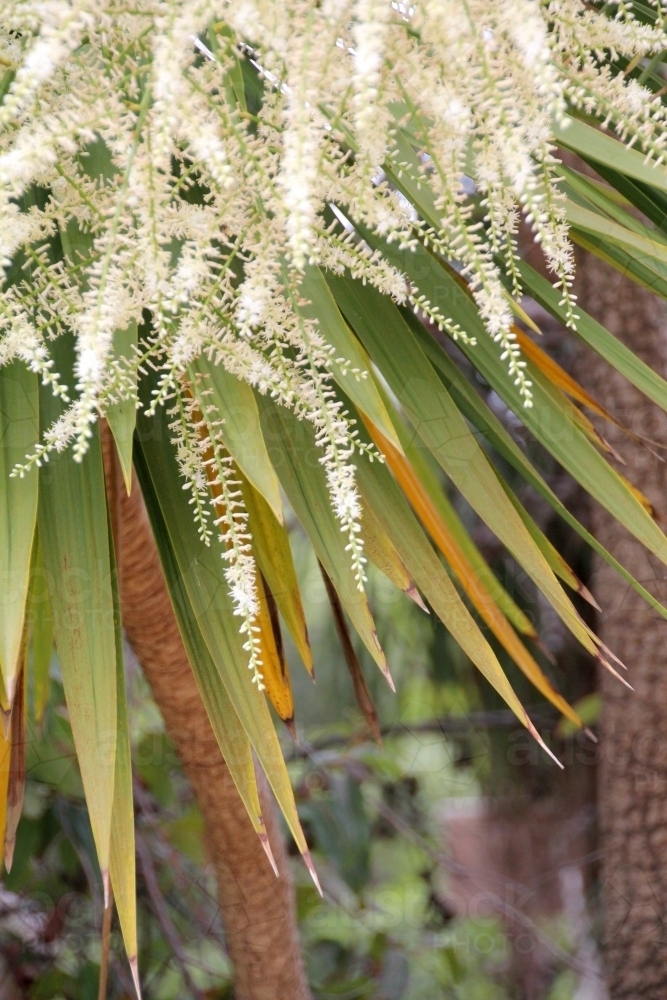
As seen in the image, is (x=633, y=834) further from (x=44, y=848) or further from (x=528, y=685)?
(x=44, y=848)

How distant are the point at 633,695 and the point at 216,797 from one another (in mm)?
648

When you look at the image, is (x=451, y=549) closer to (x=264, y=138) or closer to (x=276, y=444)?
(x=276, y=444)

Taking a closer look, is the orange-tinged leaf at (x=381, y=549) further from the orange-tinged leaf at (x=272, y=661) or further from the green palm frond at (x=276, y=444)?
the orange-tinged leaf at (x=272, y=661)

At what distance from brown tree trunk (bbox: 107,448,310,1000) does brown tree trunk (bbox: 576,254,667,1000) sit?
508mm

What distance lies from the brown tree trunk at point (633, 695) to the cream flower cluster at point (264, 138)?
75cm

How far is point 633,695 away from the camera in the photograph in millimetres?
1254

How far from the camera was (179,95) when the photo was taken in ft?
1.13

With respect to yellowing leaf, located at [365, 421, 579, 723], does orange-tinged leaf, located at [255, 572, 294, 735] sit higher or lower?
lower

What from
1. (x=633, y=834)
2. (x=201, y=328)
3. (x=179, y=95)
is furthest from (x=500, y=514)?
(x=633, y=834)

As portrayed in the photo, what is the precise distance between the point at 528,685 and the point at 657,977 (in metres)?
0.48

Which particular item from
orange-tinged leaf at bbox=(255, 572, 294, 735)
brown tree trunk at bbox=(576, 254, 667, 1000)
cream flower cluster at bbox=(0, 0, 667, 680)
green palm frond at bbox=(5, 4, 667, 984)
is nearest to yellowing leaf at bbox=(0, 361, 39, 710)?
green palm frond at bbox=(5, 4, 667, 984)

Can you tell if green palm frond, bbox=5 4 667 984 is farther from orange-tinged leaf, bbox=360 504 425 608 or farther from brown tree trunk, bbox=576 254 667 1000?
brown tree trunk, bbox=576 254 667 1000

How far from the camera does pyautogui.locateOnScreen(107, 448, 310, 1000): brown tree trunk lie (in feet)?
2.92

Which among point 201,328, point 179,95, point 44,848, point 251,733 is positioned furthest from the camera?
point 44,848
